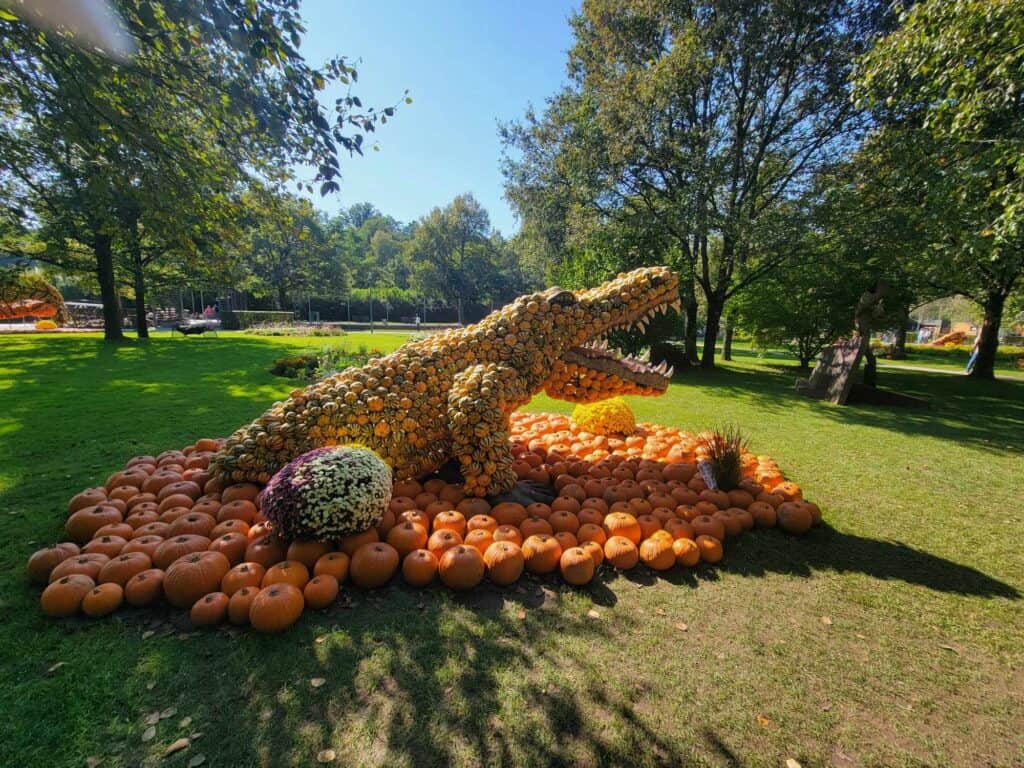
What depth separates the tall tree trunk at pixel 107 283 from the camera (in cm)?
1873

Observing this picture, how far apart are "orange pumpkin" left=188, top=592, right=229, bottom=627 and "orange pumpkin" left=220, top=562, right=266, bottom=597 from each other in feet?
0.39

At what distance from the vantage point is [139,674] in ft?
7.61

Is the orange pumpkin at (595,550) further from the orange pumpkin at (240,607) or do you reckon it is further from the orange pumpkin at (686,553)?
the orange pumpkin at (240,607)

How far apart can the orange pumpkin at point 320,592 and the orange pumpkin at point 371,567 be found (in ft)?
0.63

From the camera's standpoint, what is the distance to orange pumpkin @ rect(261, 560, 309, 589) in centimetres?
295

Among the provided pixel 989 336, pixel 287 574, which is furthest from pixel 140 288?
pixel 989 336

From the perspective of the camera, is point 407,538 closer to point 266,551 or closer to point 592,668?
point 266,551

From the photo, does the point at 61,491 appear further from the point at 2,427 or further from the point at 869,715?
the point at 869,715

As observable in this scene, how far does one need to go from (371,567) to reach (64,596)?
1805mm

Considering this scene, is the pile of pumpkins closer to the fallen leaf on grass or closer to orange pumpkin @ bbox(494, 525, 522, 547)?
orange pumpkin @ bbox(494, 525, 522, 547)

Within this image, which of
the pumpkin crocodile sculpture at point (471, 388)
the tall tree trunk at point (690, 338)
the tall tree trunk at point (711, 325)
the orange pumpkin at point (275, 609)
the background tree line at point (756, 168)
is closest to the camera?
the orange pumpkin at point (275, 609)

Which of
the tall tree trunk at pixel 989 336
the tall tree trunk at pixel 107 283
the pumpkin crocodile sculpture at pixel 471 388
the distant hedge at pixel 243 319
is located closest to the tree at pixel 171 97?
the pumpkin crocodile sculpture at pixel 471 388

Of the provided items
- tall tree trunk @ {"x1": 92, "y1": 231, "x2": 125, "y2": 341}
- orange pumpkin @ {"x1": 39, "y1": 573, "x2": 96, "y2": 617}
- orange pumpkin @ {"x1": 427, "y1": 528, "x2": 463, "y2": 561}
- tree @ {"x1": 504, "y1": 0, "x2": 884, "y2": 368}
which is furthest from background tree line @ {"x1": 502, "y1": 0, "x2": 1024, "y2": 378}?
tall tree trunk @ {"x1": 92, "y1": 231, "x2": 125, "y2": 341}

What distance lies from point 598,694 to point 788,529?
2923 mm
